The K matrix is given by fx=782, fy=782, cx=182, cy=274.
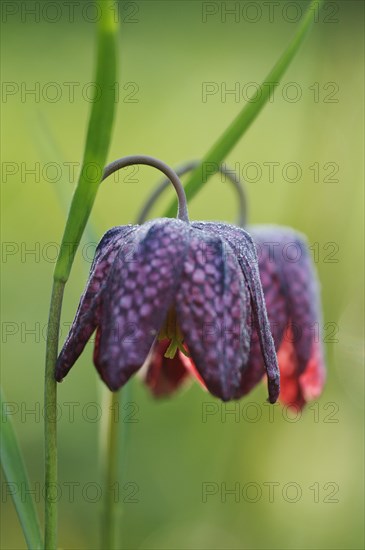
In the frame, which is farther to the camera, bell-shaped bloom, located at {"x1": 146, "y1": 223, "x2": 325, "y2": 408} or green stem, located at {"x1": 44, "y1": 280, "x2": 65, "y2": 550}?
bell-shaped bloom, located at {"x1": 146, "y1": 223, "x2": 325, "y2": 408}

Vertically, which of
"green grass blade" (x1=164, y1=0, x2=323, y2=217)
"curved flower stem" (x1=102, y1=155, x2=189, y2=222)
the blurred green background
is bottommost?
the blurred green background

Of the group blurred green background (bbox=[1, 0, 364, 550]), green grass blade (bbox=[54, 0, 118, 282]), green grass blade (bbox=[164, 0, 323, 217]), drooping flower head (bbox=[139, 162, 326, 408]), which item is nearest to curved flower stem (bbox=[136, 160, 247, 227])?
drooping flower head (bbox=[139, 162, 326, 408])

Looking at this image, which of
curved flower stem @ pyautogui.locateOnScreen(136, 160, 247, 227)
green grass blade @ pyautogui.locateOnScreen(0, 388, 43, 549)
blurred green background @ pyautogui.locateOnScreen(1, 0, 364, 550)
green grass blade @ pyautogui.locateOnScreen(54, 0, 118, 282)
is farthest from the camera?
blurred green background @ pyautogui.locateOnScreen(1, 0, 364, 550)

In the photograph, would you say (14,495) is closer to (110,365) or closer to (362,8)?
(110,365)

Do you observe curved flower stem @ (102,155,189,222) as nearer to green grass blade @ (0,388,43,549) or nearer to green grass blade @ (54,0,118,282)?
green grass blade @ (54,0,118,282)

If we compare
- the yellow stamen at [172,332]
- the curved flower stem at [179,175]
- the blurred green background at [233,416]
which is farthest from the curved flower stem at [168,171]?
the blurred green background at [233,416]

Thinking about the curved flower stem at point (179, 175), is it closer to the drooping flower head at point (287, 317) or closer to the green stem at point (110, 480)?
the drooping flower head at point (287, 317)

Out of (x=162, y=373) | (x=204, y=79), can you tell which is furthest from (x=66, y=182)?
(x=204, y=79)

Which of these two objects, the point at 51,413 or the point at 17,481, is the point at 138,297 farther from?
the point at 17,481
